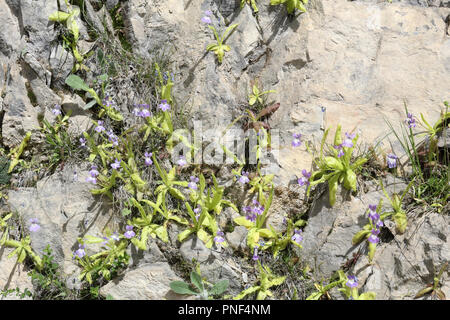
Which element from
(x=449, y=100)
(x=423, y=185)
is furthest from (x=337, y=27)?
(x=423, y=185)

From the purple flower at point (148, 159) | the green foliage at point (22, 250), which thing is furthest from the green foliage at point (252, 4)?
the green foliage at point (22, 250)

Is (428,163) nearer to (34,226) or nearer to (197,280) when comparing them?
(197,280)

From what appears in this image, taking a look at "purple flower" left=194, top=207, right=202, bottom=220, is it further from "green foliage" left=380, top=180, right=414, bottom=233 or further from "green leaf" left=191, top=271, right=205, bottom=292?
"green foliage" left=380, top=180, right=414, bottom=233

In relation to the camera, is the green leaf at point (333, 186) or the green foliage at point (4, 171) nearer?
the green leaf at point (333, 186)

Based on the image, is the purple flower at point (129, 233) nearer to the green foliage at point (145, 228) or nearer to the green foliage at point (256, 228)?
the green foliage at point (145, 228)

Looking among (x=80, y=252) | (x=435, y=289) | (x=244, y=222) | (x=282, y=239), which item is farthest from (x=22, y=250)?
(x=435, y=289)

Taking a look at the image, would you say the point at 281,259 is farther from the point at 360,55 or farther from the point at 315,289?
the point at 360,55
